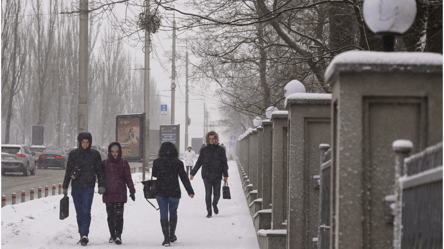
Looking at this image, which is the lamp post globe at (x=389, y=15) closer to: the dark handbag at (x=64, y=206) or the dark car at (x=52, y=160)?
the dark handbag at (x=64, y=206)

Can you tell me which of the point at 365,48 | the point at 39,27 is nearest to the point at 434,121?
the point at 365,48

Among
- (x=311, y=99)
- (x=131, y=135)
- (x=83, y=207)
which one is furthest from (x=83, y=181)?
(x=131, y=135)

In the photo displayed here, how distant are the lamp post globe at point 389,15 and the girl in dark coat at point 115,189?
621cm

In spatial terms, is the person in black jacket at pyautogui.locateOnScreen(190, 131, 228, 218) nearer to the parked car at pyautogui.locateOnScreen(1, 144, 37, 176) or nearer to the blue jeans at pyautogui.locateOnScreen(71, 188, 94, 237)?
the blue jeans at pyautogui.locateOnScreen(71, 188, 94, 237)

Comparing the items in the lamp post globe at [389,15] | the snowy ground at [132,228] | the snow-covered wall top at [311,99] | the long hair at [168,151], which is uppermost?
the lamp post globe at [389,15]

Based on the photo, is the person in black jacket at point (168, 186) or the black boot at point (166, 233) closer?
the black boot at point (166, 233)

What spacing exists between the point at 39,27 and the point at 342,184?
4868cm

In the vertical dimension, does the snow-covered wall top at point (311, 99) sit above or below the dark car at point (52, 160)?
above

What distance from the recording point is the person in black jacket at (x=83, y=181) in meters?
8.95

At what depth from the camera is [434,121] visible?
321 cm

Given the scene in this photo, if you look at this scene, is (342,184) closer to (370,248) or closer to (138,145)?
(370,248)

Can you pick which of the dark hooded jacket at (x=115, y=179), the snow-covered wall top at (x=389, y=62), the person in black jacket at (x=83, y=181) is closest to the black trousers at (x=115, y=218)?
the dark hooded jacket at (x=115, y=179)

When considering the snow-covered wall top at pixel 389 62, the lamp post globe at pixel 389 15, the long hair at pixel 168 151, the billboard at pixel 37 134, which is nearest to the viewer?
the snow-covered wall top at pixel 389 62

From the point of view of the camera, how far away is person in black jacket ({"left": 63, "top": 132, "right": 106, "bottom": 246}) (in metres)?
8.95
